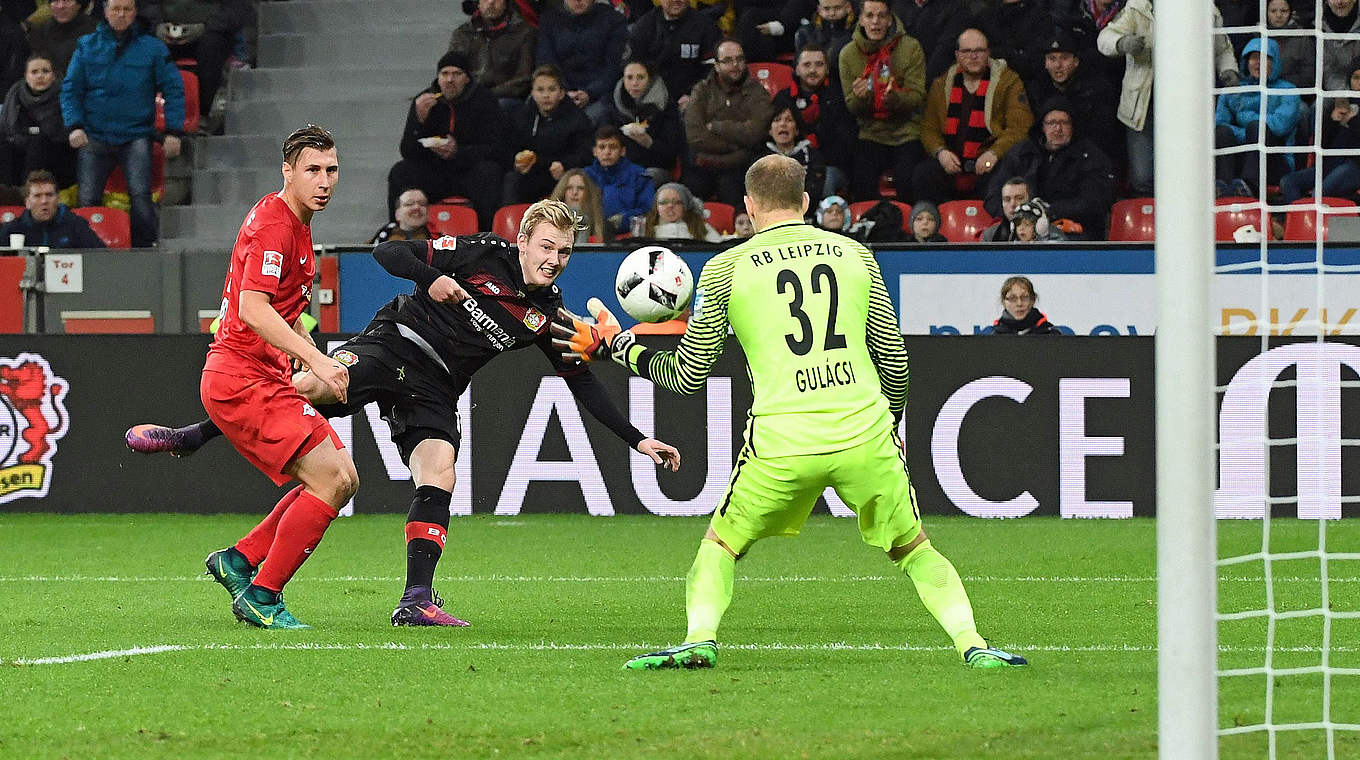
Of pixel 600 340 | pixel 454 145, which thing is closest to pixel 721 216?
pixel 454 145

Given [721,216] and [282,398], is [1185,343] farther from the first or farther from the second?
[721,216]

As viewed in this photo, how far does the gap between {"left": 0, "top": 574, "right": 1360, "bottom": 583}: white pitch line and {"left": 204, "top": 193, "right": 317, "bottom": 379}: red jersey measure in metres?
2.27

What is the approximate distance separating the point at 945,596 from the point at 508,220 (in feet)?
31.4

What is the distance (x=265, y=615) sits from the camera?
23.7ft

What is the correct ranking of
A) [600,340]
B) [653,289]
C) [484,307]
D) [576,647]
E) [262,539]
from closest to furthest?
[600,340], [576,647], [653,289], [262,539], [484,307]

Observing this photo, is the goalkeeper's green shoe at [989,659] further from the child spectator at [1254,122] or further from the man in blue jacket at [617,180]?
the man in blue jacket at [617,180]

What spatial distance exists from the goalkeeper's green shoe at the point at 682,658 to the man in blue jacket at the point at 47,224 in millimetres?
10172

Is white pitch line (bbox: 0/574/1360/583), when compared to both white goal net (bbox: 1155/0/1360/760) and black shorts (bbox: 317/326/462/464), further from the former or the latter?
black shorts (bbox: 317/326/462/464)

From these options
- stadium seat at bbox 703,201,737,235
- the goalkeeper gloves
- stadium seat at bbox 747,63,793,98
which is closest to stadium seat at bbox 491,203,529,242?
stadium seat at bbox 703,201,737,235

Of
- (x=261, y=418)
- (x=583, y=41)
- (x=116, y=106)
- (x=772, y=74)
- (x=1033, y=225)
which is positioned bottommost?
(x=261, y=418)

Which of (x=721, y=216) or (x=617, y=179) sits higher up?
(x=617, y=179)

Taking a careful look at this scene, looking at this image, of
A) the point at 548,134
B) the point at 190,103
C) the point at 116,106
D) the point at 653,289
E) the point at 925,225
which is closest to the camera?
the point at 653,289

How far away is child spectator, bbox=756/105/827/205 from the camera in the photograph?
14.9 metres

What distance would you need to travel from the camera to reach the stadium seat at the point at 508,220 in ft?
48.8
